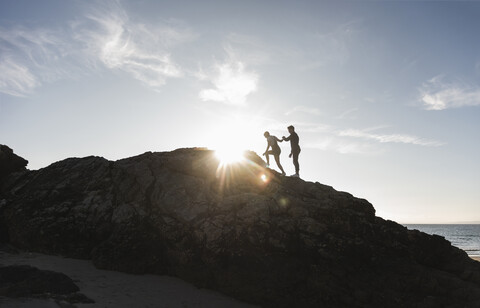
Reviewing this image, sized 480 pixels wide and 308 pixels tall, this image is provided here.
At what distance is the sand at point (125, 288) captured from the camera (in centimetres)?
1012

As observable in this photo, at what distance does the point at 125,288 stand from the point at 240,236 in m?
4.99

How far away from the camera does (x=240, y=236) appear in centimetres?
1239

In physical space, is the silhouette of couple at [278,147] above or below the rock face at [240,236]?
above

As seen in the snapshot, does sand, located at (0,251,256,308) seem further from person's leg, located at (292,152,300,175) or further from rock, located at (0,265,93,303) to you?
person's leg, located at (292,152,300,175)

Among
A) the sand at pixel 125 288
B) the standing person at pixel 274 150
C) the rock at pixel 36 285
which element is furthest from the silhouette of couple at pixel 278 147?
the rock at pixel 36 285

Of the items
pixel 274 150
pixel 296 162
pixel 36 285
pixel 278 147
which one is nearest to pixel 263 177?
pixel 296 162

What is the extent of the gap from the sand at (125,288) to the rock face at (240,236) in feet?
1.55

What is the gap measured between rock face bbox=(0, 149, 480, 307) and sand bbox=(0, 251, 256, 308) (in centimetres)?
47

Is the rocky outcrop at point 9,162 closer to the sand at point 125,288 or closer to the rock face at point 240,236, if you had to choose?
the rock face at point 240,236

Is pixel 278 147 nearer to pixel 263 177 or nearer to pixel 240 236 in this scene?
pixel 263 177

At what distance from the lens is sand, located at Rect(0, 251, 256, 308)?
399 inches

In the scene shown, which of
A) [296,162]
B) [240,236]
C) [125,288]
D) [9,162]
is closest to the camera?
[125,288]

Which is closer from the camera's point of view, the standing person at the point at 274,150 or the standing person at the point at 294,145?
the standing person at the point at 294,145

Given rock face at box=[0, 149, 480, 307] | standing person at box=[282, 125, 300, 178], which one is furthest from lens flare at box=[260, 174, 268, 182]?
standing person at box=[282, 125, 300, 178]
